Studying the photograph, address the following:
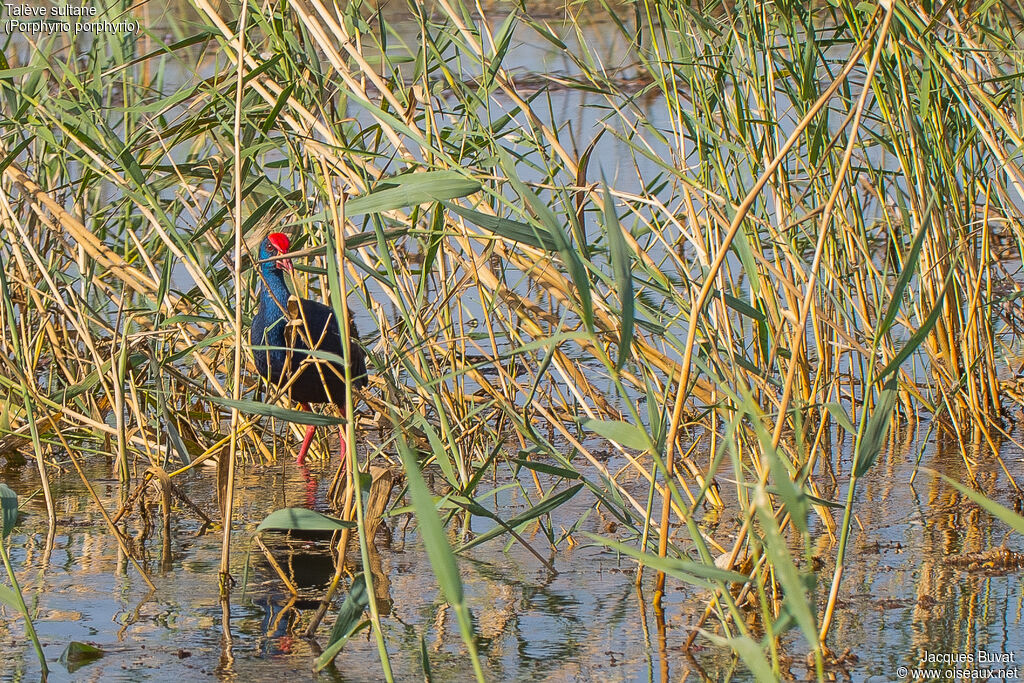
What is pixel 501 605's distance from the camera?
242 centimetres

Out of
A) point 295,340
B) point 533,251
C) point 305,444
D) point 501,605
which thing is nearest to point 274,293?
point 295,340

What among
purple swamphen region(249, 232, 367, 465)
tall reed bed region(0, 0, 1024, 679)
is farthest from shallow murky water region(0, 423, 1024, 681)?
purple swamphen region(249, 232, 367, 465)

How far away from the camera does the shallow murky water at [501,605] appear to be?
2.13 m

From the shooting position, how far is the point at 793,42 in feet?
9.87

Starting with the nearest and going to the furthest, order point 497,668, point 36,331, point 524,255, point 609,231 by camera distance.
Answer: point 609,231 < point 497,668 < point 524,255 < point 36,331

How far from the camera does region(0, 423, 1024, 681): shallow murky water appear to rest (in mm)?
2133

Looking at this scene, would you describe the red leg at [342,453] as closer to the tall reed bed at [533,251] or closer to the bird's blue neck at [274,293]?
the tall reed bed at [533,251]

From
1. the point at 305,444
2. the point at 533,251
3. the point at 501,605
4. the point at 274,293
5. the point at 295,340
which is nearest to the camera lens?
the point at 501,605

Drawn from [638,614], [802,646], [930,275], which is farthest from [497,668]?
[930,275]

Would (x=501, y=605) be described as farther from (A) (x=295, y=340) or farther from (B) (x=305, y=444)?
(A) (x=295, y=340)

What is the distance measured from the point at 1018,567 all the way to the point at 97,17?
231 cm

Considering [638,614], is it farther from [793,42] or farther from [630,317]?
[793,42]

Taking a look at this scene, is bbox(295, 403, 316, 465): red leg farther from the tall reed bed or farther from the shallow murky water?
the shallow murky water

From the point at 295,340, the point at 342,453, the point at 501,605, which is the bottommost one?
the point at 501,605
